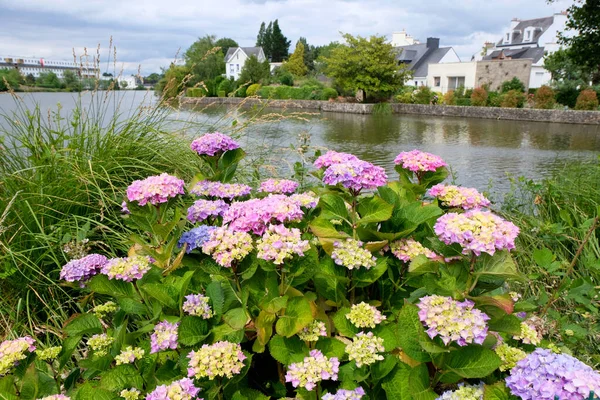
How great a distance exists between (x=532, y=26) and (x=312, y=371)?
55714mm

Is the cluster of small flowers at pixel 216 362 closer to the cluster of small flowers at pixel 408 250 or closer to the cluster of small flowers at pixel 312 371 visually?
the cluster of small flowers at pixel 312 371

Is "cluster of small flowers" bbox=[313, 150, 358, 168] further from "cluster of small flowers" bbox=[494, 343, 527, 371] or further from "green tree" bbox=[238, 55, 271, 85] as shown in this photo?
"green tree" bbox=[238, 55, 271, 85]

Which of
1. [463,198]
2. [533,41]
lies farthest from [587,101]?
[533,41]

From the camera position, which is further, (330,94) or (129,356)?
(330,94)

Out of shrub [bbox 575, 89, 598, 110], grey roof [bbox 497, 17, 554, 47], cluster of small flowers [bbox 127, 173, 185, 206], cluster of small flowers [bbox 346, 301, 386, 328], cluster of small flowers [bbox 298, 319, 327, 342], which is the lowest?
cluster of small flowers [bbox 298, 319, 327, 342]

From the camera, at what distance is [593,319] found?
2.12 meters

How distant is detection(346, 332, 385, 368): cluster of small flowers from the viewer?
112 centimetres

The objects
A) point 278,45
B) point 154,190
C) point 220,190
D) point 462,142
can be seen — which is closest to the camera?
point 154,190

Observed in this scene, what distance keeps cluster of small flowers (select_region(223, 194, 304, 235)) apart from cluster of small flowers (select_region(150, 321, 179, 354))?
359 millimetres

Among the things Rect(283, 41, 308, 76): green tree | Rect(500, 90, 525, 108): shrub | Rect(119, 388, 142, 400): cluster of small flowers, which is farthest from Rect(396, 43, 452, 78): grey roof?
Rect(119, 388, 142, 400): cluster of small flowers

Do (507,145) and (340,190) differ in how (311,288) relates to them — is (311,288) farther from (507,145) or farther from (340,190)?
(507,145)

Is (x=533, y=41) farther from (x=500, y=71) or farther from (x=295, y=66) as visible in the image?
(x=295, y=66)

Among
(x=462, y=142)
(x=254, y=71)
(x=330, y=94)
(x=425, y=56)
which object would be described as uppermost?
(x=425, y=56)

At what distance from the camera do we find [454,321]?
100 cm
